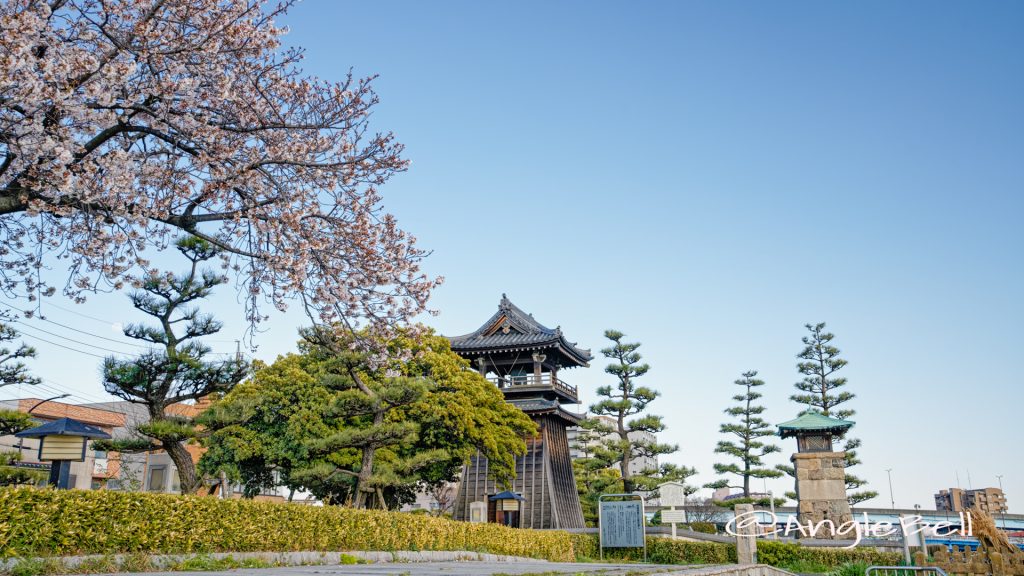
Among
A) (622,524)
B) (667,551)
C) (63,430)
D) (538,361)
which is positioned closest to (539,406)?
(538,361)

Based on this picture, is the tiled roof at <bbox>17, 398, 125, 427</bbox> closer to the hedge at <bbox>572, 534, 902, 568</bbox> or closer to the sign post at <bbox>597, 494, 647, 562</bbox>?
the hedge at <bbox>572, 534, 902, 568</bbox>

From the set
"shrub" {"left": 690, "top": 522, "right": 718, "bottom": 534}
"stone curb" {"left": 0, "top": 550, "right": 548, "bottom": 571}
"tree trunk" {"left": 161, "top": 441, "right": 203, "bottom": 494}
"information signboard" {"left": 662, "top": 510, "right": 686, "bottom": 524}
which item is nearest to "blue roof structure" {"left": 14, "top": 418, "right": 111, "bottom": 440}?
"stone curb" {"left": 0, "top": 550, "right": 548, "bottom": 571}

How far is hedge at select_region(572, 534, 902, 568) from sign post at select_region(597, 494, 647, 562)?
91 centimetres

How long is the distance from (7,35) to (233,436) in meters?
18.3

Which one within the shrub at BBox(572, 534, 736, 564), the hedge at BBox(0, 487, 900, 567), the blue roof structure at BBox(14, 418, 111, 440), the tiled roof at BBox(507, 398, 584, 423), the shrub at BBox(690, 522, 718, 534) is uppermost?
the tiled roof at BBox(507, 398, 584, 423)

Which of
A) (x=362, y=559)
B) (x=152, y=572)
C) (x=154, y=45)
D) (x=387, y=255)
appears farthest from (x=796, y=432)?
(x=154, y=45)

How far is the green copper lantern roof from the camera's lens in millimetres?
21594

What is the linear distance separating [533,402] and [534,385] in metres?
1.10

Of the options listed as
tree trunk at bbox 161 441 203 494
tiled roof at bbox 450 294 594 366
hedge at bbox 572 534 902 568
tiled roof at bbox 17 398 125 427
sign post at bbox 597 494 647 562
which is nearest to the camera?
tree trunk at bbox 161 441 203 494

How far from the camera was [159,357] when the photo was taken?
1631cm

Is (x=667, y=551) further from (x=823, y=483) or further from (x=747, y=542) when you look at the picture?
(x=823, y=483)

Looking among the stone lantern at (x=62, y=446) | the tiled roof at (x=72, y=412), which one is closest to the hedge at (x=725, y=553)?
the stone lantern at (x=62, y=446)

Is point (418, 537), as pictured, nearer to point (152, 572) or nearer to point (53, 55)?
point (152, 572)

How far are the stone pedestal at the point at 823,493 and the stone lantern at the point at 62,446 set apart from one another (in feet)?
61.8
